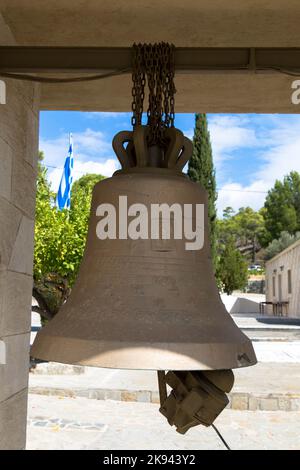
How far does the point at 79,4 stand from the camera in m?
2.06

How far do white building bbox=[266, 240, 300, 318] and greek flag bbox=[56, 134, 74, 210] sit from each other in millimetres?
14998

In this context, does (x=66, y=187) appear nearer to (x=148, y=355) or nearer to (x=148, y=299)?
(x=148, y=299)

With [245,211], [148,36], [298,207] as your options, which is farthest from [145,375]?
[245,211]

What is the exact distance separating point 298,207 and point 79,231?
45.7 metres

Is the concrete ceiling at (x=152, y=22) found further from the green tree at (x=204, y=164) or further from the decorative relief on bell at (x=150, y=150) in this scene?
the green tree at (x=204, y=164)

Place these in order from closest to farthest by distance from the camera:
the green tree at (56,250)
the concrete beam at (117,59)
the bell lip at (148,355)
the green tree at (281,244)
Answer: the bell lip at (148,355) → the concrete beam at (117,59) → the green tree at (56,250) → the green tree at (281,244)

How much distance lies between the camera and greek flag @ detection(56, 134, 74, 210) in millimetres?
16891

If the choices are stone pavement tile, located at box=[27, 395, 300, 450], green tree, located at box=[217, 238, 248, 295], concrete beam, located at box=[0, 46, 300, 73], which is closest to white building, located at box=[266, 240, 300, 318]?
green tree, located at box=[217, 238, 248, 295]

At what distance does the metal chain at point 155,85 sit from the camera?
1.57 meters

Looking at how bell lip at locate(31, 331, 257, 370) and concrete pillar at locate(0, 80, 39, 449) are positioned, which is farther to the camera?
concrete pillar at locate(0, 80, 39, 449)

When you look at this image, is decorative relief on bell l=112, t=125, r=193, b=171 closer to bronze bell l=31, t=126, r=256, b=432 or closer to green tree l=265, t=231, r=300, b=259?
bronze bell l=31, t=126, r=256, b=432

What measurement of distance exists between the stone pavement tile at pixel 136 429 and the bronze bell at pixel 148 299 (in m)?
4.42

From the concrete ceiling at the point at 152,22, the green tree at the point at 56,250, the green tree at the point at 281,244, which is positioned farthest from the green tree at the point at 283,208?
the concrete ceiling at the point at 152,22

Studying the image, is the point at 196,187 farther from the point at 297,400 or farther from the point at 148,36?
the point at 297,400
